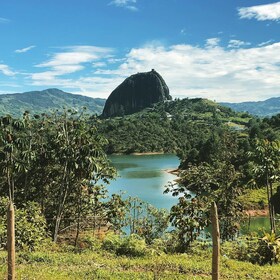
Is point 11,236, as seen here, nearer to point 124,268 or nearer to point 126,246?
point 124,268

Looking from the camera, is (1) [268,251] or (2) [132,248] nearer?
(1) [268,251]

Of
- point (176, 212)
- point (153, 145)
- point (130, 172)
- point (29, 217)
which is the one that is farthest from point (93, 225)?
point (153, 145)

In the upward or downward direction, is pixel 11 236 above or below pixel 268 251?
above

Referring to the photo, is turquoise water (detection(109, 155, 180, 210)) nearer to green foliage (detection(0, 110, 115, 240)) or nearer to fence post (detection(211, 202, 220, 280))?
green foliage (detection(0, 110, 115, 240))

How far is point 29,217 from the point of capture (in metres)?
20.1

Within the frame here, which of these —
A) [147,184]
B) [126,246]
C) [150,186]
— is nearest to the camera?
[126,246]

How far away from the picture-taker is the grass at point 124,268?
34.1 ft

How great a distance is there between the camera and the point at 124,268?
11805 millimetres

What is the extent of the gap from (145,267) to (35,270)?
343 centimetres

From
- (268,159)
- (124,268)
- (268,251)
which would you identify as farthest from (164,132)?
(124,268)

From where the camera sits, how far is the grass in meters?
10.4

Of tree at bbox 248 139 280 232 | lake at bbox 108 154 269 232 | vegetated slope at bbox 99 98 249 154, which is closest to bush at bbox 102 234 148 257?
tree at bbox 248 139 280 232

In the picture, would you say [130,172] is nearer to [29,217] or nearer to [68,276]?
[29,217]

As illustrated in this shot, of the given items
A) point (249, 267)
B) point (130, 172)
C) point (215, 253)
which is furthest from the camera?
point (130, 172)
